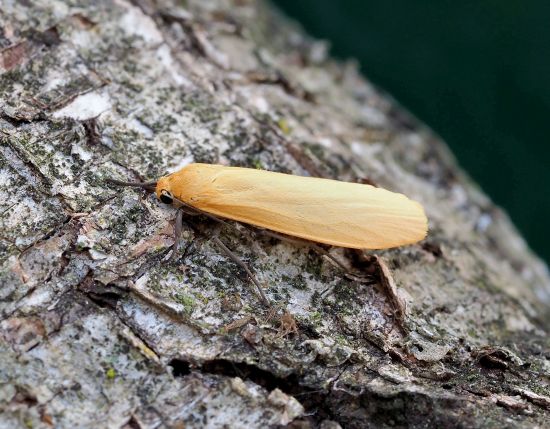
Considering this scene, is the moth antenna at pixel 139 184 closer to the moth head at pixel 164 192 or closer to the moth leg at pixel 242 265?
the moth head at pixel 164 192

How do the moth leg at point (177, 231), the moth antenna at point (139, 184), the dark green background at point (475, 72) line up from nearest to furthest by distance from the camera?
the moth leg at point (177, 231) < the moth antenna at point (139, 184) < the dark green background at point (475, 72)

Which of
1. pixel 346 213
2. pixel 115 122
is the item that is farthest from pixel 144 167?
pixel 346 213

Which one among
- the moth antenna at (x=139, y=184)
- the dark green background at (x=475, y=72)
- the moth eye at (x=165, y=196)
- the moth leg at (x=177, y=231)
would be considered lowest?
the dark green background at (x=475, y=72)

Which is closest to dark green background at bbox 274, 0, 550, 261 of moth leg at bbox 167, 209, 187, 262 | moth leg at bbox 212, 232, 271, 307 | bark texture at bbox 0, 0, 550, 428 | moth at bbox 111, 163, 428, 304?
bark texture at bbox 0, 0, 550, 428

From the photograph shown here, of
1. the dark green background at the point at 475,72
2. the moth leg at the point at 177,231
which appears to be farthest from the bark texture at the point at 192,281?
the dark green background at the point at 475,72

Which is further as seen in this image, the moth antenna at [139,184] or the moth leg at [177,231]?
the moth antenna at [139,184]

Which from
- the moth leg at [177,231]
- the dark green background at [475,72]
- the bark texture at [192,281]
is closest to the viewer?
the bark texture at [192,281]

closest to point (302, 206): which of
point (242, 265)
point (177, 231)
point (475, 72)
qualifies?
point (242, 265)
